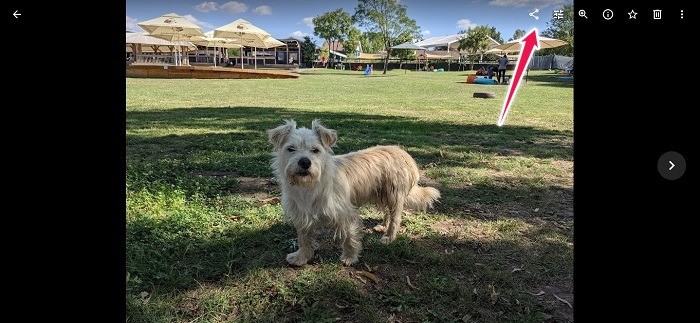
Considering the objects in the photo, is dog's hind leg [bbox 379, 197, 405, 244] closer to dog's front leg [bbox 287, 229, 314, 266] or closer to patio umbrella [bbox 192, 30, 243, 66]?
dog's front leg [bbox 287, 229, 314, 266]

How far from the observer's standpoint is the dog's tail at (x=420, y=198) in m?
4.57

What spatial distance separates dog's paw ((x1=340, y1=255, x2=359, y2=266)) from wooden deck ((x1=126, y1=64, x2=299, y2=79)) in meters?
28.2

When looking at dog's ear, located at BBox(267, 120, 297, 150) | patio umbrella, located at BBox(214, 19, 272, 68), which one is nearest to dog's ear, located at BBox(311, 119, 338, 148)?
dog's ear, located at BBox(267, 120, 297, 150)

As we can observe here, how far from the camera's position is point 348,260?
3.70 m

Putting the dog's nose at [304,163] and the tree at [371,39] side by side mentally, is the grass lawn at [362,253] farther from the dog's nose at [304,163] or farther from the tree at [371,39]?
the tree at [371,39]

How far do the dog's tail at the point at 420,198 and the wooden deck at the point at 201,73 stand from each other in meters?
27.4

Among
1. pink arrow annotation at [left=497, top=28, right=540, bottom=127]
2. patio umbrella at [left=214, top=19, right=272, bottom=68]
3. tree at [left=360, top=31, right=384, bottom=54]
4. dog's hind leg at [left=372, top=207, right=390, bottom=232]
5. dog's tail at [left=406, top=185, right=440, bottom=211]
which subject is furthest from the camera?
patio umbrella at [left=214, top=19, right=272, bottom=68]

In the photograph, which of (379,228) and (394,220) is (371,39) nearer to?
(379,228)

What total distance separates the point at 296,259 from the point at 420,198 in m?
1.67
